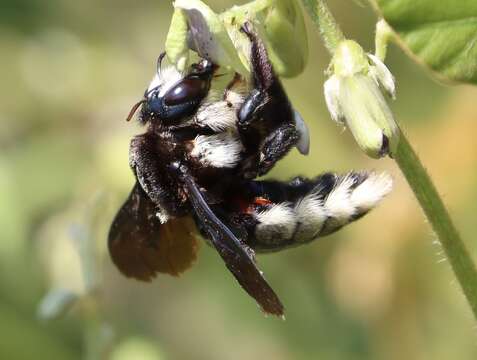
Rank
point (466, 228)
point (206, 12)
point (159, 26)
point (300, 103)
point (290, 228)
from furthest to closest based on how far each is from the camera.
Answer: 1. point (159, 26)
2. point (300, 103)
3. point (466, 228)
4. point (290, 228)
5. point (206, 12)

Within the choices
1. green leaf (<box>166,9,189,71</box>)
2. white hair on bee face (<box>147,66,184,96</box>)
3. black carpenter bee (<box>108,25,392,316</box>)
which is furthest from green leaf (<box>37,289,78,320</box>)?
green leaf (<box>166,9,189,71</box>)

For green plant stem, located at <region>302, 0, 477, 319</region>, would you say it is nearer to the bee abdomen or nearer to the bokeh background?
the bee abdomen

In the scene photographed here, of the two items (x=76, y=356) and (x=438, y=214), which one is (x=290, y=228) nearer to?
(x=438, y=214)

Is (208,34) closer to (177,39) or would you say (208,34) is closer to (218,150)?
(177,39)

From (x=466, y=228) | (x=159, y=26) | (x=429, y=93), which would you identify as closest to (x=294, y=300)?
(x=466, y=228)

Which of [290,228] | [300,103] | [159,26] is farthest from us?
[159,26]

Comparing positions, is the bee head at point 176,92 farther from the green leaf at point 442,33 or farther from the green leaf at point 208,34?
the green leaf at point 442,33
